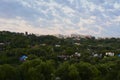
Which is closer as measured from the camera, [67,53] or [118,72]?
[118,72]

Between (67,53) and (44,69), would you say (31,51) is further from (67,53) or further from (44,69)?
(44,69)

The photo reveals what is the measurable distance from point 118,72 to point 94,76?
2421 mm

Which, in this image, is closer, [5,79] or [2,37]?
[5,79]

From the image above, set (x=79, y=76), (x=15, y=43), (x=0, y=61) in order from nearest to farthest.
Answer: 1. (x=79, y=76)
2. (x=0, y=61)
3. (x=15, y=43)

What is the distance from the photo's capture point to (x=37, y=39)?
74.8 meters

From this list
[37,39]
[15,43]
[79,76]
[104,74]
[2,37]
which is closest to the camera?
[79,76]

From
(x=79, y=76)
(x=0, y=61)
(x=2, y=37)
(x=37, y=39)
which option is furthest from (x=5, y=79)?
(x=37, y=39)

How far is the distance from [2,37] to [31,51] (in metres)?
22.7

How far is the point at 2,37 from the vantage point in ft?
226

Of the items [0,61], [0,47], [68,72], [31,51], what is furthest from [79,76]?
[0,47]

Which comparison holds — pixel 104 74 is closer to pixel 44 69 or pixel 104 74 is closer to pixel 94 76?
pixel 94 76

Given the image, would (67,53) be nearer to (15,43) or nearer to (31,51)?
(31,51)

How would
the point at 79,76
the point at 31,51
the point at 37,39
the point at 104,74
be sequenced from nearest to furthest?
the point at 79,76
the point at 104,74
the point at 31,51
the point at 37,39

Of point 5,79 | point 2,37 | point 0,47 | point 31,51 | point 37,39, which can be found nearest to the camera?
point 5,79
